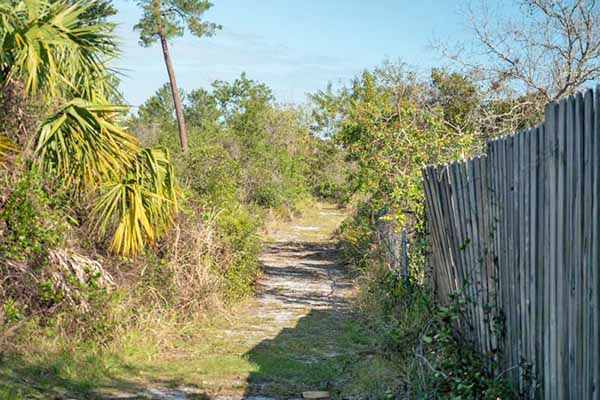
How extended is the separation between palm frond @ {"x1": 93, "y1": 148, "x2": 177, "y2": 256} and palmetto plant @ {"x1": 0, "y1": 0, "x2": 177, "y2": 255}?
0.04ft

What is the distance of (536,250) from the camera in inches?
153

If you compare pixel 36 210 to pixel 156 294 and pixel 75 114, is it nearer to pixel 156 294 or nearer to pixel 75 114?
pixel 75 114

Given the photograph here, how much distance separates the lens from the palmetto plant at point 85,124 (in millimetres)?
7957

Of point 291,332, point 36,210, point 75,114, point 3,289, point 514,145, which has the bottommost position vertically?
point 291,332

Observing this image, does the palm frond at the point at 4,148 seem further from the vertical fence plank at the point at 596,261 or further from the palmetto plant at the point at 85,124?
the vertical fence plank at the point at 596,261

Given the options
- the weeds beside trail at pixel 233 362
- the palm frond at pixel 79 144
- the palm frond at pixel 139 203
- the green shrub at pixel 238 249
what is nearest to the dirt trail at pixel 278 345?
the weeds beside trail at pixel 233 362

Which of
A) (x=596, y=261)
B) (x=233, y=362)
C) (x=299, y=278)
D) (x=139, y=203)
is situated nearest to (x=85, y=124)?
(x=139, y=203)

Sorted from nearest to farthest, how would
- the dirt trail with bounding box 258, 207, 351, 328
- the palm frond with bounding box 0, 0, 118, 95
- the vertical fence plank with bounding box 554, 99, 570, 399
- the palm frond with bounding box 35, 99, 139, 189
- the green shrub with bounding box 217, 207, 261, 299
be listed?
the vertical fence plank with bounding box 554, 99, 570, 399
the palm frond with bounding box 0, 0, 118, 95
the palm frond with bounding box 35, 99, 139, 189
the green shrub with bounding box 217, 207, 261, 299
the dirt trail with bounding box 258, 207, 351, 328

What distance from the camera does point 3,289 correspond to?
787 centimetres

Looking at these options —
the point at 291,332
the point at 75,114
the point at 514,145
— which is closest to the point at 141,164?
the point at 75,114

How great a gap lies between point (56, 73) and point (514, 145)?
5.76 meters

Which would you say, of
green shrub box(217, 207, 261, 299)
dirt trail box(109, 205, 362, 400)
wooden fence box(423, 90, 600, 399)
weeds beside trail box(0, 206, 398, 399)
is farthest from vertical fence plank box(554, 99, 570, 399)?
green shrub box(217, 207, 261, 299)

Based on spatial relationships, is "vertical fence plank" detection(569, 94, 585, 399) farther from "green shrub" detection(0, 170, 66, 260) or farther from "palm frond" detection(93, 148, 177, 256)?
"palm frond" detection(93, 148, 177, 256)

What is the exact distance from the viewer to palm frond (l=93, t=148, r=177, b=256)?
347 inches
